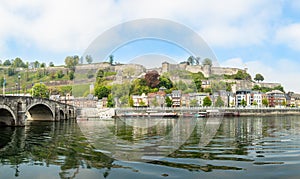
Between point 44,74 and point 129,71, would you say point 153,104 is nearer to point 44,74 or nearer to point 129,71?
point 129,71

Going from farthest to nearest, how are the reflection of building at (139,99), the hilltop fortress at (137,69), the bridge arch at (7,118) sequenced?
the reflection of building at (139,99)
the bridge arch at (7,118)
the hilltop fortress at (137,69)

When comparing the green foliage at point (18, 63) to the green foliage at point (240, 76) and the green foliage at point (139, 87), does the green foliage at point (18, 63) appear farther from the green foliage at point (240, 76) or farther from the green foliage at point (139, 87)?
the green foliage at point (139, 87)

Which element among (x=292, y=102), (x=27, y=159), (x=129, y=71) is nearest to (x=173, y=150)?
(x=27, y=159)

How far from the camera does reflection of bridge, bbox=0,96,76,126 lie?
35.2 m

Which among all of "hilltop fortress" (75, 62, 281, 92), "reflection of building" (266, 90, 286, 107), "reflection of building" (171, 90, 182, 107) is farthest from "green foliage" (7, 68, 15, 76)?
"reflection of building" (266, 90, 286, 107)

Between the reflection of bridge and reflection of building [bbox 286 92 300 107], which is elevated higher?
reflection of building [bbox 286 92 300 107]

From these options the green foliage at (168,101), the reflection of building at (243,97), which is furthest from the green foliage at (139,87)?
the reflection of building at (243,97)

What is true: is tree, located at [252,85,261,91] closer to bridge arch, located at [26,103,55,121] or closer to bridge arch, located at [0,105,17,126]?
bridge arch, located at [26,103,55,121]

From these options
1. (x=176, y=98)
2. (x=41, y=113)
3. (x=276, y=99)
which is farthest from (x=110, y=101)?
(x=276, y=99)

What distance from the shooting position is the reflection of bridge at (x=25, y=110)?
3517 centimetres

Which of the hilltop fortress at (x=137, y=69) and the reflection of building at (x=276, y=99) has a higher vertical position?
the hilltop fortress at (x=137, y=69)

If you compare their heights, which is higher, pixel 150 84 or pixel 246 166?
pixel 150 84

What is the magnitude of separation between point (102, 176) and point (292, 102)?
431 feet

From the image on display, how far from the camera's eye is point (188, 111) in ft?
247
